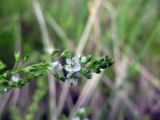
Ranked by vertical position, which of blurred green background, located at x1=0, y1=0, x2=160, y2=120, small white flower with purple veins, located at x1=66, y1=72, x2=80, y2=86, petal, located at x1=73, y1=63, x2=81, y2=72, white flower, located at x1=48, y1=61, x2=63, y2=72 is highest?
blurred green background, located at x1=0, y1=0, x2=160, y2=120

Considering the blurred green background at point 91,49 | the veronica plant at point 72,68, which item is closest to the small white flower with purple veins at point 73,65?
the veronica plant at point 72,68

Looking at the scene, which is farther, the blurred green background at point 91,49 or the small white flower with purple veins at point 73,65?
the blurred green background at point 91,49

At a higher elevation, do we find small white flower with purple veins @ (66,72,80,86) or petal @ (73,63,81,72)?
petal @ (73,63,81,72)

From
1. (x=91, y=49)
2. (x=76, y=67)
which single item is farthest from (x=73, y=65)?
(x=91, y=49)

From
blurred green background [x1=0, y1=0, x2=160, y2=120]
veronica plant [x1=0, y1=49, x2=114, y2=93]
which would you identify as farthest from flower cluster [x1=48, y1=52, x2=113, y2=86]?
blurred green background [x1=0, y1=0, x2=160, y2=120]

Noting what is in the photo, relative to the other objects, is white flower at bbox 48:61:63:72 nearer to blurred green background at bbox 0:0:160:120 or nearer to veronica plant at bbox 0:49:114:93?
veronica plant at bbox 0:49:114:93

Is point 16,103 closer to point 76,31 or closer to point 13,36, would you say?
point 13,36

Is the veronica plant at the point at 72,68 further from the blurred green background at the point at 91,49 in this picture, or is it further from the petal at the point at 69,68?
the blurred green background at the point at 91,49

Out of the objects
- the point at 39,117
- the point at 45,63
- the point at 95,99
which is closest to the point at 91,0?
the point at 95,99

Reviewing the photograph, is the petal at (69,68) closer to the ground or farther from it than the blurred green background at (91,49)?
closer to the ground

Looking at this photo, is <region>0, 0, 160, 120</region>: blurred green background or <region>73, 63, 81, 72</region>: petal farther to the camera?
<region>0, 0, 160, 120</region>: blurred green background
